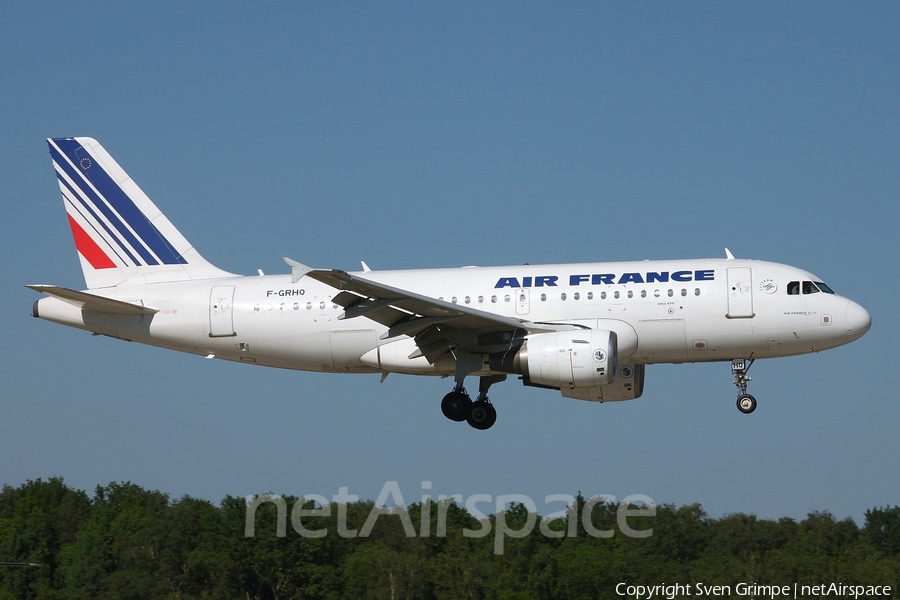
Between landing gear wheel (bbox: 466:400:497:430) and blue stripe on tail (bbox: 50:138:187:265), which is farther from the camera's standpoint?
blue stripe on tail (bbox: 50:138:187:265)

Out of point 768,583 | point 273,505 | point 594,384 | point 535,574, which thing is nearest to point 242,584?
point 273,505

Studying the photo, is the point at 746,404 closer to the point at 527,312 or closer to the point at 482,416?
the point at 527,312

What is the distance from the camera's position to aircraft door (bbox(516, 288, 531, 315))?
108 ft

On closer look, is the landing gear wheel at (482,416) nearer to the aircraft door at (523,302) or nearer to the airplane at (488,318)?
the airplane at (488,318)

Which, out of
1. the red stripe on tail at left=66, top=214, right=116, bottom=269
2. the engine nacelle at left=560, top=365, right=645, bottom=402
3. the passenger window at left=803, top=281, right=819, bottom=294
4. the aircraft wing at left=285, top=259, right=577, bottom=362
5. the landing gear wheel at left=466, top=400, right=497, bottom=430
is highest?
the red stripe on tail at left=66, top=214, right=116, bottom=269

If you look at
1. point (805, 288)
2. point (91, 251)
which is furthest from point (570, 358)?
point (91, 251)

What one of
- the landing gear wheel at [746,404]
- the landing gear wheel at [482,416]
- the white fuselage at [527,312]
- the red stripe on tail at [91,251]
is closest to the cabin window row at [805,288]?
the white fuselage at [527,312]

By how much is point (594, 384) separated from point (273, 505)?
38.2 meters

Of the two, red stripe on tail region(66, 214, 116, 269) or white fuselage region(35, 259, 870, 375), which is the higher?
red stripe on tail region(66, 214, 116, 269)

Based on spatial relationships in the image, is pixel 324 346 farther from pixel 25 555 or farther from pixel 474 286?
pixel 25 555

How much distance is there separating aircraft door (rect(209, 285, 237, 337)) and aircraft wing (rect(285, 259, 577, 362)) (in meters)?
4.37

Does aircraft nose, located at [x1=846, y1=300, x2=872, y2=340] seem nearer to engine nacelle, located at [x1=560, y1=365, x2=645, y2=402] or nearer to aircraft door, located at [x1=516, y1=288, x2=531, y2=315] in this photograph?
engine nacelle, located at [x1=560, y1=365, x2=645, y2=402]

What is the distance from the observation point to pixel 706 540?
254ft

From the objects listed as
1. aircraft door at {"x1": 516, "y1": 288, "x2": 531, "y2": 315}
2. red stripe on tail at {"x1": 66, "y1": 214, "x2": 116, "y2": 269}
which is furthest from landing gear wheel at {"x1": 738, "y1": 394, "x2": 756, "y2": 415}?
red stripe on tail at {"x1": 66, "y1": 214, "x2": 116, "y2": 269}
